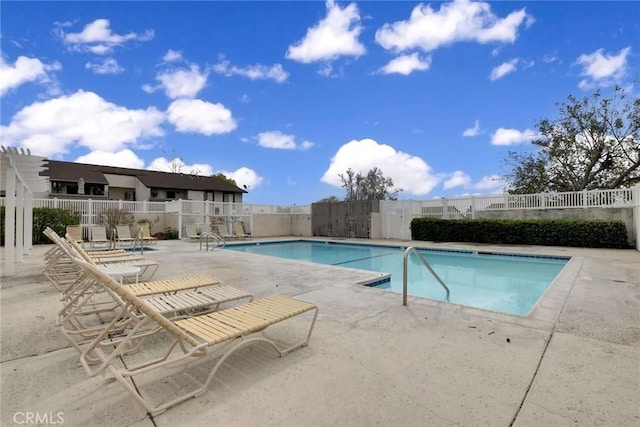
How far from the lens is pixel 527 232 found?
12.8 metres

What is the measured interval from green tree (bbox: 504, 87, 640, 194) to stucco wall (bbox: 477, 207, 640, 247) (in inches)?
340

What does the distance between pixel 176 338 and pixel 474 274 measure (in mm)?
7913

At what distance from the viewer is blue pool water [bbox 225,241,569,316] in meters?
6.00

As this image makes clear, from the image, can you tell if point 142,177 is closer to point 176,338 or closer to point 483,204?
point 483,204

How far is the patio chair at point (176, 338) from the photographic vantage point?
207cm

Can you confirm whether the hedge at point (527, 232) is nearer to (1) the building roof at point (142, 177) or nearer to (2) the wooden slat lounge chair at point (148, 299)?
(2) the wooden slat lounge chair at point (148, 299)

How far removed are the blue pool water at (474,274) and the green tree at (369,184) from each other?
1937 cm

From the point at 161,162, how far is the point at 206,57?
27040mm

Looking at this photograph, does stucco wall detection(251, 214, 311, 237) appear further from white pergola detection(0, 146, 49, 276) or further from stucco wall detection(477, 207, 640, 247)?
white pergola detection(0, 146, 49, 276)

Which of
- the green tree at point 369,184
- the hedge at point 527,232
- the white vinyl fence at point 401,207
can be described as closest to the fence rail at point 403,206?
the white vinyl fence at point 401,207

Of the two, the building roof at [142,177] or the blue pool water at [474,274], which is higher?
the building roof at [142,177]

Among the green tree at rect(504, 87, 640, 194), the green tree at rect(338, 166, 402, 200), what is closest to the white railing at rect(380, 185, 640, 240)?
the green tree at rect(504, 87, 640, 194)

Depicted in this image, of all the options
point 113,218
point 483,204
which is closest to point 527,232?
point 483,204

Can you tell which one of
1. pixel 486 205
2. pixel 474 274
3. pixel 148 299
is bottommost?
pixel 474 274
